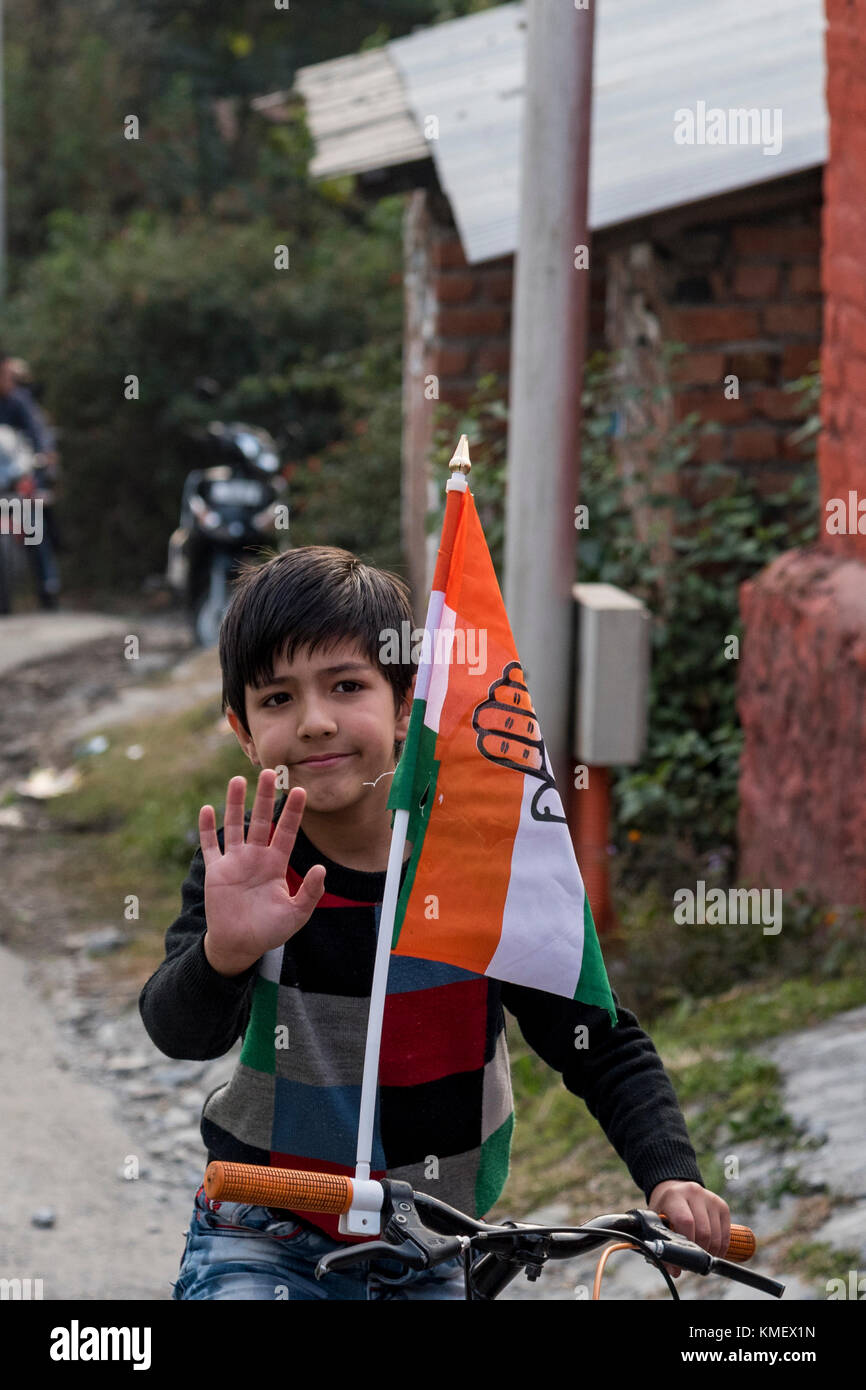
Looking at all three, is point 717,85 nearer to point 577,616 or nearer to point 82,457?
point 577,616

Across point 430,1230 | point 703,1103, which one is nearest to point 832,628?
point 703,1103

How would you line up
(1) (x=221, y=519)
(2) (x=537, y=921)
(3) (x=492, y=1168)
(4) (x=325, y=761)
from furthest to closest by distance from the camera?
(1) (x=221, y=519)
(3) (x=492, y=1168)
(4) (x=325, y=761)
(2) (x=537, y=921)

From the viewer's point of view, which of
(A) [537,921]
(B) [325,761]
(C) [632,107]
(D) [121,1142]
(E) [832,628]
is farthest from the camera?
(C) [632,107]

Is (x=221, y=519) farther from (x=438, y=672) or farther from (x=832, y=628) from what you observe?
(x=438, y=672)

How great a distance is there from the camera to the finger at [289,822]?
1939 millimetres

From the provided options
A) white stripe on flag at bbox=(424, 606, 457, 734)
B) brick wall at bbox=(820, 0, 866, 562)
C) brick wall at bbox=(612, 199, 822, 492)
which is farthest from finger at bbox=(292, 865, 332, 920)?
brick wall at bbox=(612, 199, 822, 492)

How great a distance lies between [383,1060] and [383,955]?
1.00ft

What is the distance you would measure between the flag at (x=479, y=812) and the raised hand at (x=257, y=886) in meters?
0.12

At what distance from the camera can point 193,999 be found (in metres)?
2.05

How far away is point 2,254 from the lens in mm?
21531

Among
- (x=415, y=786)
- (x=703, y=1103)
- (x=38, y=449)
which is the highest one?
(x=38, y=449)

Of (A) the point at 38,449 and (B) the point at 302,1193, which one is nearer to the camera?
(B) the point at 302,1193

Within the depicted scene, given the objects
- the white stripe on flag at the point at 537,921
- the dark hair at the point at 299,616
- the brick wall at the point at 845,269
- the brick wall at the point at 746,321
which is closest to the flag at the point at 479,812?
the white stripe on flag at the point at 537,921
